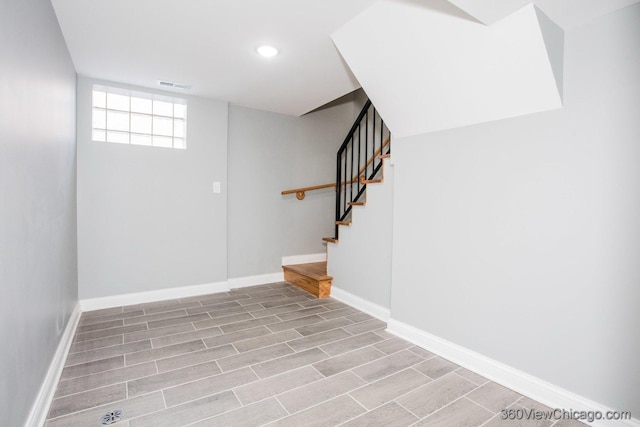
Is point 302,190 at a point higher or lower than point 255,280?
higher

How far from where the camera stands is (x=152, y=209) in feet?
11.3

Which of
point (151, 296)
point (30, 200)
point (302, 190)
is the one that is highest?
point (302, 190)

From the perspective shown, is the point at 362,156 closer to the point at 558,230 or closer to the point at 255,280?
the point at 255,280

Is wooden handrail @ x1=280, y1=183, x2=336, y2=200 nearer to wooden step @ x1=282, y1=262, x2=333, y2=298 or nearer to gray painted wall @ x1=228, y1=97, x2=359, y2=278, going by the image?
gray painted wall @ x1=228, y1=97, x2=359, y2=278

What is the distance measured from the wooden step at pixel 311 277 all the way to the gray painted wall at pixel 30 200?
2308 mm

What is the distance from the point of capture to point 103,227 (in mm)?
3209

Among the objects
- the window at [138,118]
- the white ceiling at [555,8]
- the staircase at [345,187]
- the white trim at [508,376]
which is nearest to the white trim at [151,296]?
the staircase at [345,187]

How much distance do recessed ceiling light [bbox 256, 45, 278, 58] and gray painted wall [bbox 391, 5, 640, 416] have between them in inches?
55.8

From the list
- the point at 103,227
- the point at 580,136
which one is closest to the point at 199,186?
the point at 103,227

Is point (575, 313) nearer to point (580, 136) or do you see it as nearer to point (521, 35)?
point (580, 136)

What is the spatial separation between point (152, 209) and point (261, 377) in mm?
2310

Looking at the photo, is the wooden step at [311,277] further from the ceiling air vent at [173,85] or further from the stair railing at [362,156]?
the ceiling air vent at [173,85]

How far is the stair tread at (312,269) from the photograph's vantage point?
148 inches

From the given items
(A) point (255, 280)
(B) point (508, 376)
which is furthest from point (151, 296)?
(B) point (508, 376)
